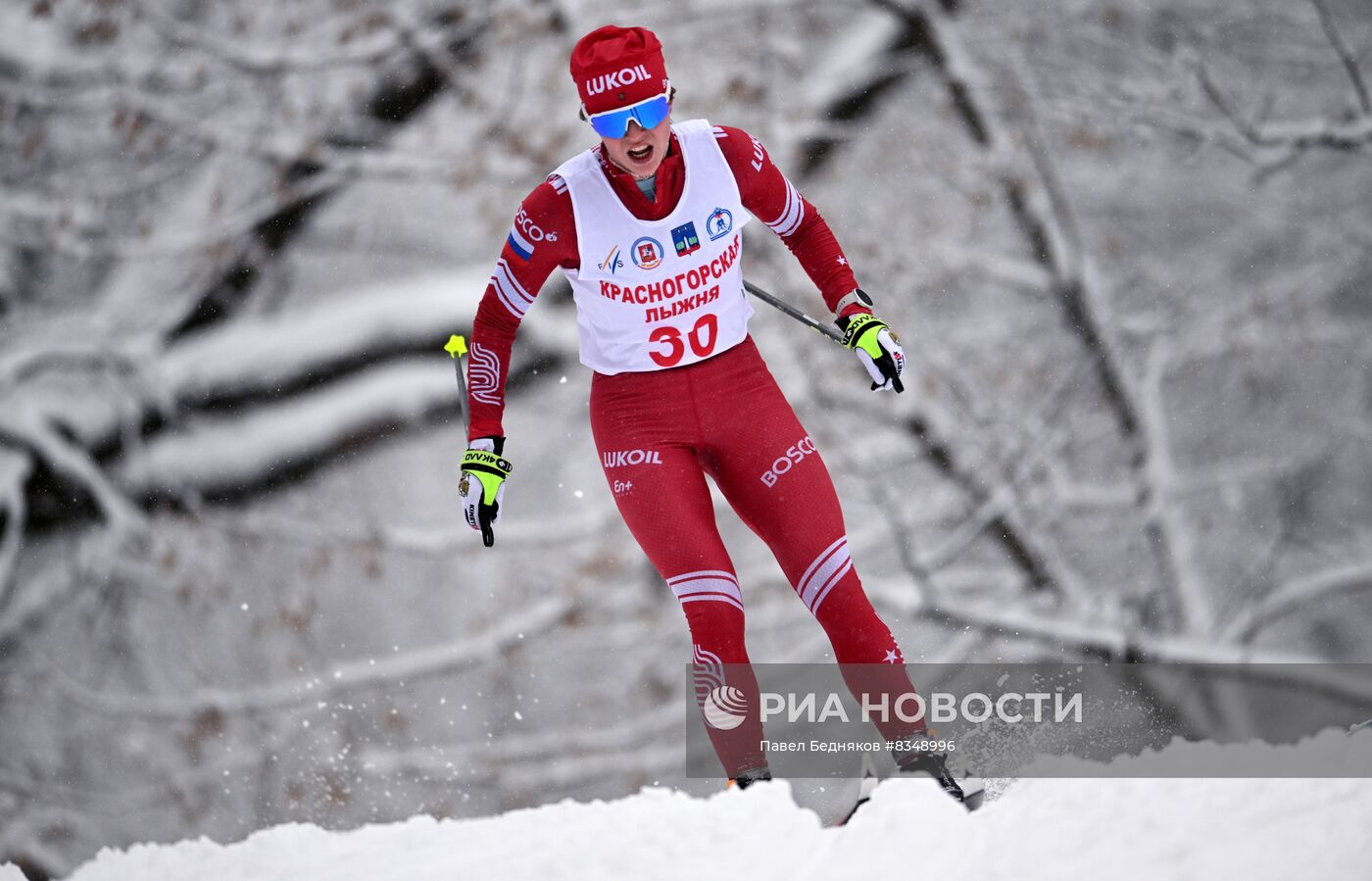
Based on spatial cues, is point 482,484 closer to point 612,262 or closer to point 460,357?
point 460,357

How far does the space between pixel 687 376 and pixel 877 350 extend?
0.47 meters

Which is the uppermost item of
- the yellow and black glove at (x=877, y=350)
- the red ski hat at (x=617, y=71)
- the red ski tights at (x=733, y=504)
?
the red ski hat at (x=617, y=71)

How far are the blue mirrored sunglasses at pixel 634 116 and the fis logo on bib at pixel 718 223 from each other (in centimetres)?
29

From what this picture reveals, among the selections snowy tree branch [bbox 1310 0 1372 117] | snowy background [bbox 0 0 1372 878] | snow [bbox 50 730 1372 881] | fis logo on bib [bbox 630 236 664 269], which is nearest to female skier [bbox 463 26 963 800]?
fis logo on bib [bbox 630 236 664 269]

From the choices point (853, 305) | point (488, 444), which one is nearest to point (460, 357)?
point (488, 444)

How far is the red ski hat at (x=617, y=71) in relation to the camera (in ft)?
8.71

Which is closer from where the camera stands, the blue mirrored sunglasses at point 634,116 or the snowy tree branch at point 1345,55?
the blue mirrored sunglasses at point 634,116

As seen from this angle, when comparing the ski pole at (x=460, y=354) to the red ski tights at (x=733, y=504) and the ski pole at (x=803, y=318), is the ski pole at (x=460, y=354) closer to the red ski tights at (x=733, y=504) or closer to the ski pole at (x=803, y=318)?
the red ski tights at (x=733, y=504)

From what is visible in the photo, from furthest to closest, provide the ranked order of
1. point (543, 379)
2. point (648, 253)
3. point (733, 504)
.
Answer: point (543, 379) → point (733, 504) → point (648, 253)

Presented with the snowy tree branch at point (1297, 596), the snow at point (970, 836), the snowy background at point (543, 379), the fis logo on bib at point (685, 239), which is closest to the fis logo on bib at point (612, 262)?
the fis logo on bib at point (685, 239)

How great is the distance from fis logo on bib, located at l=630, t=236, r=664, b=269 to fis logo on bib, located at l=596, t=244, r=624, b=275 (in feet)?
0.12

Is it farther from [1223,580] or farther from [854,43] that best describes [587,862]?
[1223,580]

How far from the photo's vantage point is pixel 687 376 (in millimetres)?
2902

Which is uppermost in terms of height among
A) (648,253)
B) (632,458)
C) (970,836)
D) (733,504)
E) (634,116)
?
(634,116)
